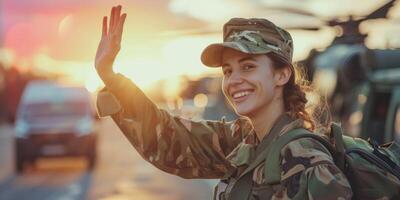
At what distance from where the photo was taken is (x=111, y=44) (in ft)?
9.61

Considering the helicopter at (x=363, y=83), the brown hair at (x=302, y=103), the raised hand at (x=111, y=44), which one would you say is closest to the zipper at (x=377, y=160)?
the brown hair at (x=302, y=103)

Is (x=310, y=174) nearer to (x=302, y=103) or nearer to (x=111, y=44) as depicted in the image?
(x=302, y=103)

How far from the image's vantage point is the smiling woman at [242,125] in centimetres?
233

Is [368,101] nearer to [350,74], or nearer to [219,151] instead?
[350,74]

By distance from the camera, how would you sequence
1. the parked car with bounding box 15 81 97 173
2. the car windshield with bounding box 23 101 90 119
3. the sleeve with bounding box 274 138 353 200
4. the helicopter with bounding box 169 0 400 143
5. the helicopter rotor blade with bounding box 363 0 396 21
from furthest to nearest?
1. the car windshield with bounding box 23 101 90 119
2. the parked car with bounding box 15 81 97 173
3. the helicopter with bounding box 169 0 400 143
4. the helicopter rotor blade with bounding box 363 0 396 21
5. the sleeve with bounding box 274 138 353 200

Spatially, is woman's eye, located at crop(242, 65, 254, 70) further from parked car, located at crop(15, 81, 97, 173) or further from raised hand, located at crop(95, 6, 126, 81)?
parked car, located at crop(15, 81, 97, 173)

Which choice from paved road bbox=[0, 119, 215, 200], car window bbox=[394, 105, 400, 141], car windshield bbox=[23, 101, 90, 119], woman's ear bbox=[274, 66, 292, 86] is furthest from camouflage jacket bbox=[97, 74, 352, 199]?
car windshield bbox=[23, 101, 90, 119]

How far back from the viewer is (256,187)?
245 cm

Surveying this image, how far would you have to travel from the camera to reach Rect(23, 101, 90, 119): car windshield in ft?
57.7

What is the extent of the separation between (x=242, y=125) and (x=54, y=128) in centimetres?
1474

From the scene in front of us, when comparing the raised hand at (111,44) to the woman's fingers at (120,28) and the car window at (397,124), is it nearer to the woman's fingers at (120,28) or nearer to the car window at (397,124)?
the woman's fingers at (120,28)

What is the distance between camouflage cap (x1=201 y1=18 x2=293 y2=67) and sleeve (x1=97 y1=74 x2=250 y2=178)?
0.41 metres

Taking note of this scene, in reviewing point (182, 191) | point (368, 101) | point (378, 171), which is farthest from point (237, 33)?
point (182, 191)

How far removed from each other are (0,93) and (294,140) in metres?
60.6
